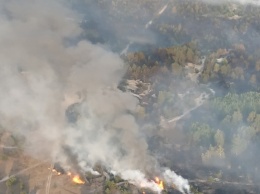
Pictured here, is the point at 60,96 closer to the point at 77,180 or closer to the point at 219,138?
the point at 77,180

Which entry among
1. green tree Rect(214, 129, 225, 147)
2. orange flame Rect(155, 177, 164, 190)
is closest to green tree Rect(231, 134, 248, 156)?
green tree Rect(214, 129, 225, 147)

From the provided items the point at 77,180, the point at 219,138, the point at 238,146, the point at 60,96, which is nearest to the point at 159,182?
the point at 77,180

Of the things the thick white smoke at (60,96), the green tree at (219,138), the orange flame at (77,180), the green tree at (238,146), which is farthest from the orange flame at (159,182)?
the green tree at (238,146)

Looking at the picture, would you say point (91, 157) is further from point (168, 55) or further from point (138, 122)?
point (168, 55)

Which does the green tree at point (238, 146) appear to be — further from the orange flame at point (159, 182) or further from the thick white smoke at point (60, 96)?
the orange flame at point (159, 182)

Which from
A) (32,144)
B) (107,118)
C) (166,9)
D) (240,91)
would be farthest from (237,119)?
(166,9)

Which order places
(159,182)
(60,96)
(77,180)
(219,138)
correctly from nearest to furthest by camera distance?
(159,182) → (77,180) → (219,138) → (60,96)

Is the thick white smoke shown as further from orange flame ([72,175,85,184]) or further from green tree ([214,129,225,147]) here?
green tree ([214,129,225,147])

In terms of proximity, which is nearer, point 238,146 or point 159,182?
point 159,182

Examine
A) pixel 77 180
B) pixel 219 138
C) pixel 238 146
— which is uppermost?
pixel 219 138
